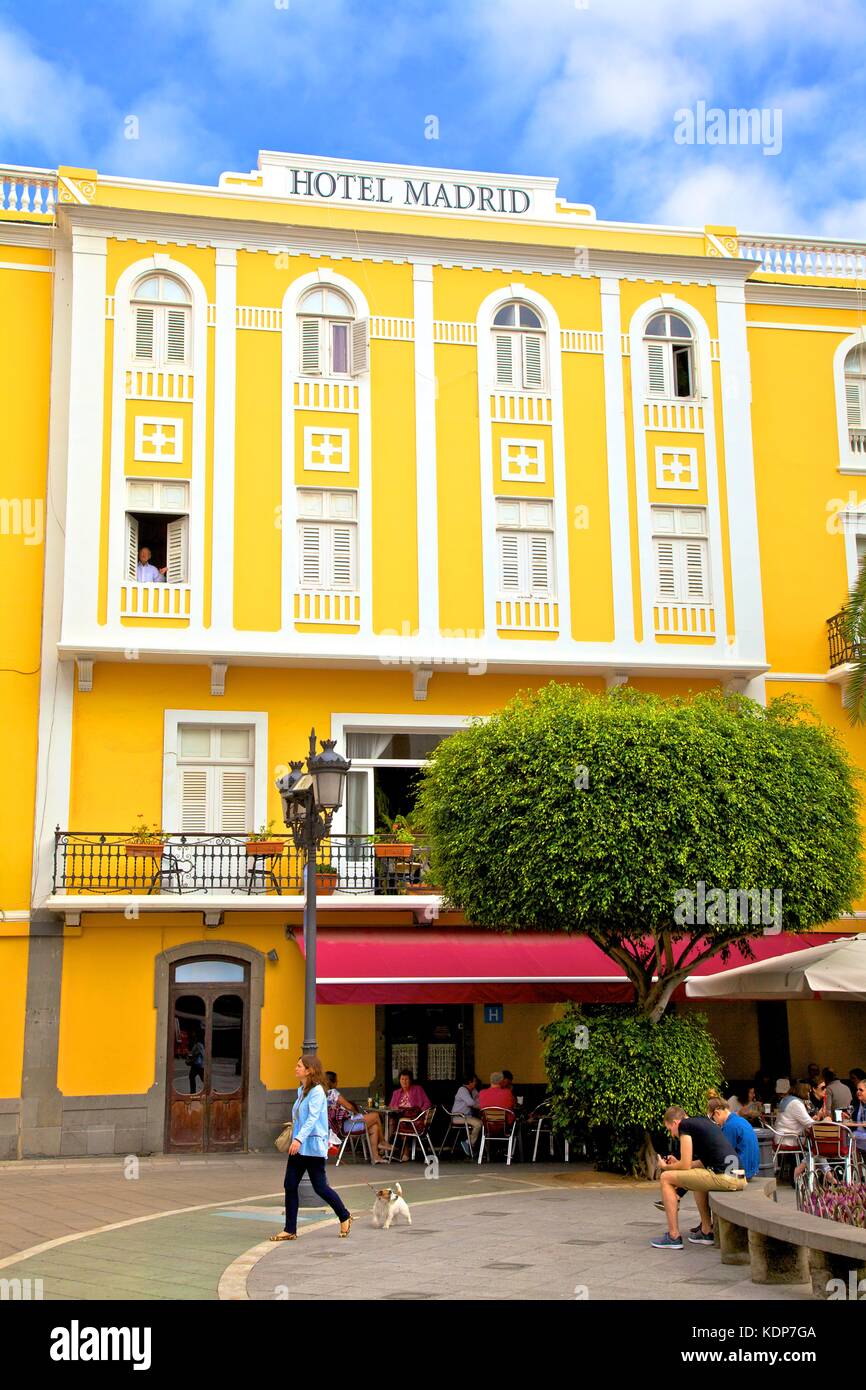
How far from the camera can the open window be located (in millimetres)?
22891

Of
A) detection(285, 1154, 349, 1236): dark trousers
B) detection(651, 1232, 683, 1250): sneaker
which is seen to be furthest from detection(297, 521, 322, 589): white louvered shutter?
detection(651, 1232, 683, 1250): sneaker

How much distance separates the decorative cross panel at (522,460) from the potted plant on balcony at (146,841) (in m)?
8.44

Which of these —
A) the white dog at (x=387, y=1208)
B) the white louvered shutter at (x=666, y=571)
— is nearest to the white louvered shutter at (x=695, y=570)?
the white louvered shutter at (x=666, y=571)

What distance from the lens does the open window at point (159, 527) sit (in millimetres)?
22891

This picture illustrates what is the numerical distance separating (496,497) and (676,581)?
351 cm

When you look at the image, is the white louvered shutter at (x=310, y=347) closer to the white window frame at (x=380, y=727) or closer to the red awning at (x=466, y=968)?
the white window frame at (x=380, y=727)

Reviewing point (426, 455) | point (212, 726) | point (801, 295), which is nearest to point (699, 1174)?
point (212, 726)

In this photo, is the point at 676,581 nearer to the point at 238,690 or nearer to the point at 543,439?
the point at 543,439

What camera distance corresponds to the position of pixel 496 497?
24266mm

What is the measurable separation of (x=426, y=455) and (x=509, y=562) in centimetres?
232

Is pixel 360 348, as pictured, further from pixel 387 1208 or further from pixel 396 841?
pixel 387 1208

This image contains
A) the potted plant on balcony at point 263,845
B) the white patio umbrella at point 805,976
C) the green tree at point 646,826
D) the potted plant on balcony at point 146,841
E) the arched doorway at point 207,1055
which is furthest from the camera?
the potted plant on balcony at point 263,845

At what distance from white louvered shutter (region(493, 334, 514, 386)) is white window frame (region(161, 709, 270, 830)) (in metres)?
7.39
